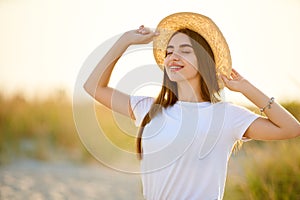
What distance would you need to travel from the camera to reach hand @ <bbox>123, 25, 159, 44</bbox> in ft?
11.8

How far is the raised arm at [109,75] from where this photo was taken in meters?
3.62

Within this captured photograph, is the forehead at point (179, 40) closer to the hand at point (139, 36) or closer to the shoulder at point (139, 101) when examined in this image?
the hand at point (139, 36)

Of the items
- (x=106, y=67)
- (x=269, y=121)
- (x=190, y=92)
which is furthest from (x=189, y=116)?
(x=106, y=67)

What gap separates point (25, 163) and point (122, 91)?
6093 mm

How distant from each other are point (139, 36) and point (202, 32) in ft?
0.93

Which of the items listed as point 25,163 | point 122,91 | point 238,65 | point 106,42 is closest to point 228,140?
point 122,91

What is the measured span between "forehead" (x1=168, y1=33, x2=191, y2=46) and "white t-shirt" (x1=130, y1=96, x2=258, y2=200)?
0.32m

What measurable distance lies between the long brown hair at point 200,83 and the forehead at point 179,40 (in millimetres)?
19

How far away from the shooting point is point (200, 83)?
11.7 feet

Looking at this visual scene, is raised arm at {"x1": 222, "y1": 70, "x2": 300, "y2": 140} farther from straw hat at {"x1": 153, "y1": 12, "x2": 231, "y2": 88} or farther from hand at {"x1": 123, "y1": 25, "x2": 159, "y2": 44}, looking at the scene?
hand at {"x1": 123, "y1": 25, "x2": 159, "y2": 44}

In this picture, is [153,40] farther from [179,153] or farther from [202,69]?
[179,153]

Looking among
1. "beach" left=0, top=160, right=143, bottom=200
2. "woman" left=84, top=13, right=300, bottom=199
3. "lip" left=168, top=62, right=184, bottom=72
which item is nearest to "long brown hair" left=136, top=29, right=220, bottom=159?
"woman" left=84, top=13, right=300, bottom=199

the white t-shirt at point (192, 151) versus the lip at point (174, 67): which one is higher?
the lip at point (174, 67)

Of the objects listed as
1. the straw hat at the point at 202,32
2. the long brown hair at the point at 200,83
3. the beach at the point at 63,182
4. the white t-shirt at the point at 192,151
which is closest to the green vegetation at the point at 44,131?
the beach at the point at 63,182
